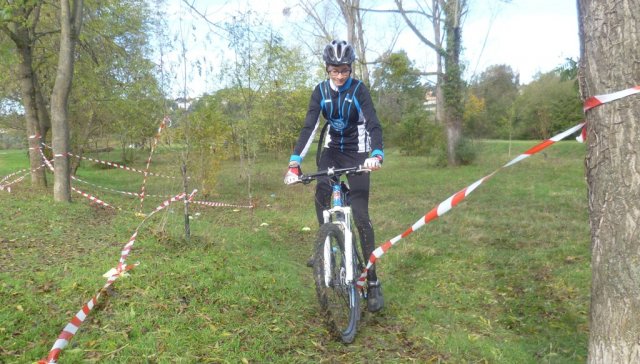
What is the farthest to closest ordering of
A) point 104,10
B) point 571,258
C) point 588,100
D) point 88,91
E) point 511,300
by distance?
point 88,91 → point 104,10 → point 571,258 → point 511,300 → point 588,100

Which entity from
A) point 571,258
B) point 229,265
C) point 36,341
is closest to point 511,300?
point 571,258

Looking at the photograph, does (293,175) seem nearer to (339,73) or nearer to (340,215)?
(340,215)

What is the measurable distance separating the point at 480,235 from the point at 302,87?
1854 centimetres

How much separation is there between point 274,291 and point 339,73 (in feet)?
7.11

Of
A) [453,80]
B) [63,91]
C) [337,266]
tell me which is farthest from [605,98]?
[453,80]

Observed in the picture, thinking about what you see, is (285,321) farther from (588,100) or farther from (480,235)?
(480,235)

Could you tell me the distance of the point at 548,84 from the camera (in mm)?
42312

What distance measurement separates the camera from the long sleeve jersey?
3914mm

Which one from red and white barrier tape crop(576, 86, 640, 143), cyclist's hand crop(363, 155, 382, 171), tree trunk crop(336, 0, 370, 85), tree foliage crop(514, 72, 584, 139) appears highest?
tree trunk crop(336, 0, 370, 85)

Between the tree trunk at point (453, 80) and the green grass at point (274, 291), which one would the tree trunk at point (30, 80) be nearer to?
the green grass at point (274, 291)

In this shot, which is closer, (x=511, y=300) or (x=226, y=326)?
(x=226, y=326)

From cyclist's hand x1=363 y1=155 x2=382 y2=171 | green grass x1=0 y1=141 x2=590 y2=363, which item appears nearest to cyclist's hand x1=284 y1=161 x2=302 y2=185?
cyclist's hand x1=363 y1=155 x2=382 y2=171

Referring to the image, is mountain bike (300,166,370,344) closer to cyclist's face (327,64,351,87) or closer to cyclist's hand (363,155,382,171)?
cyclist's hand (363,155,382,171)

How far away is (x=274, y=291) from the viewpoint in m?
4.43
